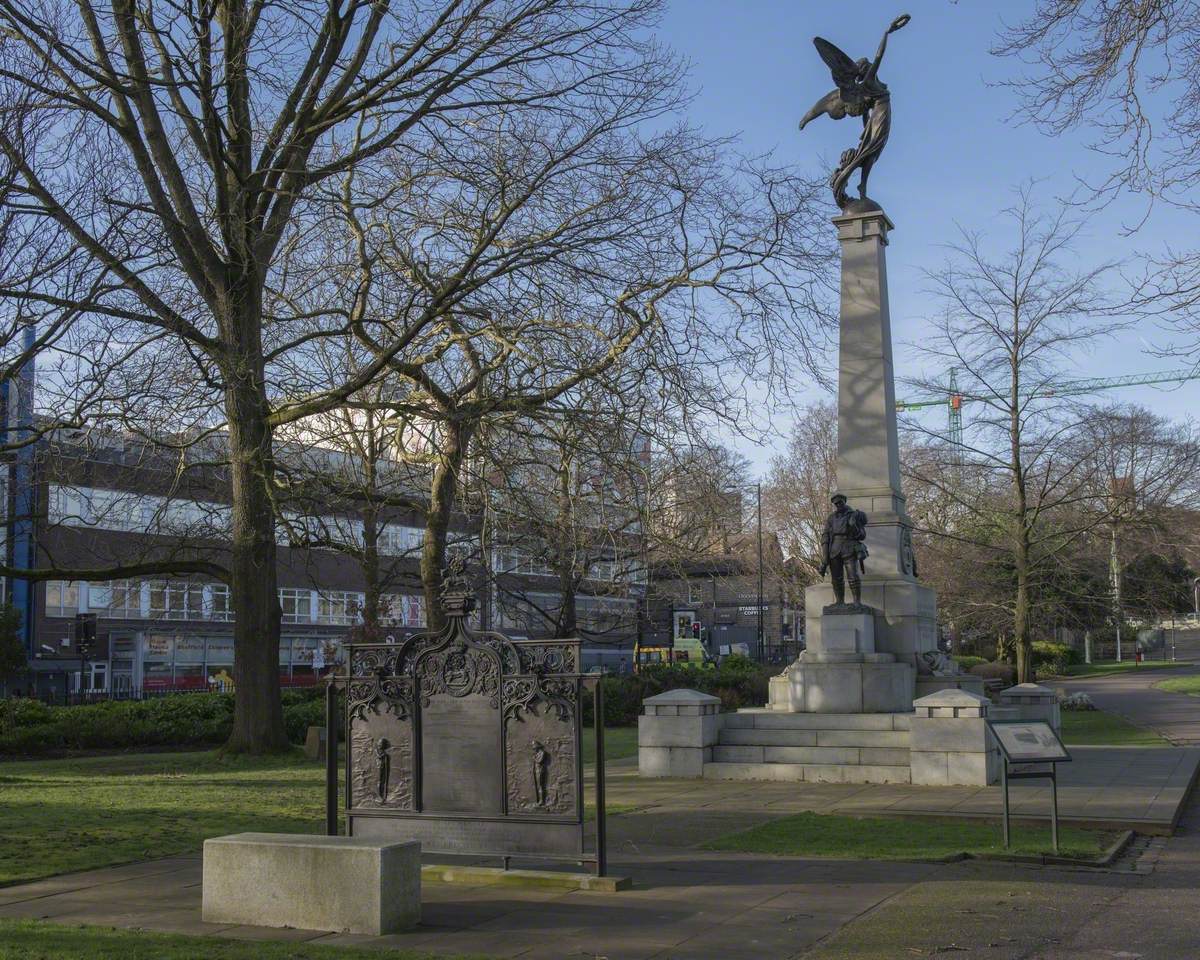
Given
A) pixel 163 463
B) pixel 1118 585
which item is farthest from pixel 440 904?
pixel 1118 585

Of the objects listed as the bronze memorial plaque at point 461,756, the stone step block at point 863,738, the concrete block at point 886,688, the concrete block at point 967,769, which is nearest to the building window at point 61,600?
the concrete block at point 886,688

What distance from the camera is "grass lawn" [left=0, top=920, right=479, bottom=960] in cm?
681

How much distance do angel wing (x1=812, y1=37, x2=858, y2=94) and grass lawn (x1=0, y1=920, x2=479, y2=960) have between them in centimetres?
2018

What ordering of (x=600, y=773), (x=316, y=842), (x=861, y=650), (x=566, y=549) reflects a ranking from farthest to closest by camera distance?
(x=566, y=549) → (x=861, y=650) → (x=600, y=773) → (x=316, y=842)

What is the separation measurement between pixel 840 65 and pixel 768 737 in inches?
506

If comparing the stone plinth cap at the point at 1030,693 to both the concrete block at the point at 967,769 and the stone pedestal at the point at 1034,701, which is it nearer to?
the stone pedestal at the point at 1034,701

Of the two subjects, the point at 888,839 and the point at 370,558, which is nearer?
the point at 888,839

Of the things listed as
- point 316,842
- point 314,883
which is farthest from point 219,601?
point 314,883

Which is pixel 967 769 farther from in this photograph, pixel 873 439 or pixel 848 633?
pixel 873 439

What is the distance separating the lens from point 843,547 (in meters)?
19.9

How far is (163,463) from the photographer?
76.9 ft

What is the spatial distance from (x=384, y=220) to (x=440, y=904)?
43.4ft

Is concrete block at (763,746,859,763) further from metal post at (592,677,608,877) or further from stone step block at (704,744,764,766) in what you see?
metal post at (592,677,608,877)

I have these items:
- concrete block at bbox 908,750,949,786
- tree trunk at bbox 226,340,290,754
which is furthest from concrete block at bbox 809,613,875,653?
tree trunk at bbox 226,340,290,754
